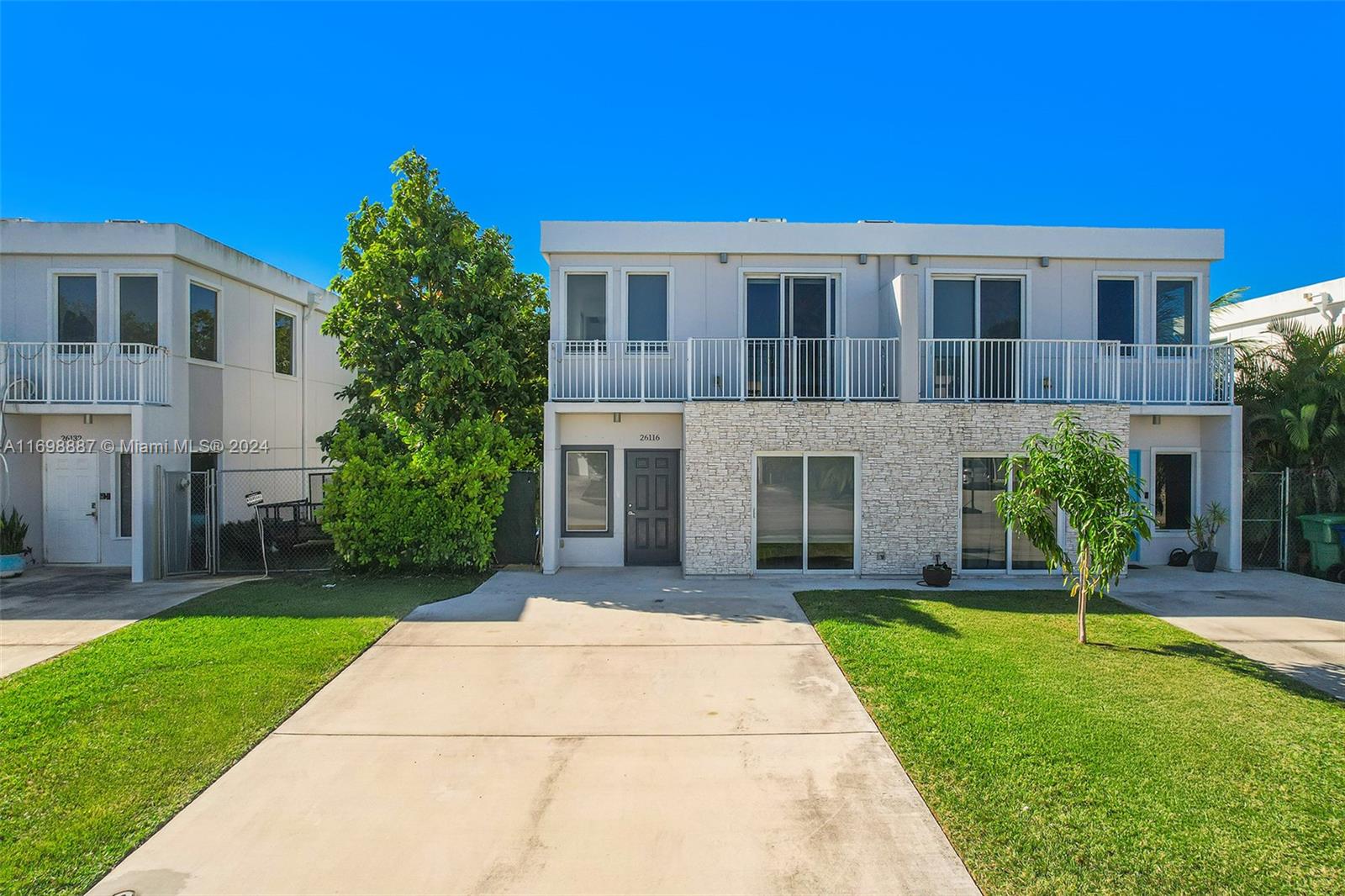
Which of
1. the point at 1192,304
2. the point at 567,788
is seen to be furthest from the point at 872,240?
the point at 567,788

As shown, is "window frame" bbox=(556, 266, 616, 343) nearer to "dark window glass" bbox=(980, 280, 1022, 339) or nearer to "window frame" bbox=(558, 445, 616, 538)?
"window frame" bbox=(558, 445, 616, 538)

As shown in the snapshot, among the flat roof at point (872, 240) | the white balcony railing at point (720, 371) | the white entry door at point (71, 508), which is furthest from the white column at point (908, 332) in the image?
the white entry door at point (71, 508)

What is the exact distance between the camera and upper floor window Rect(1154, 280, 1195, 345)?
12969 millimetres

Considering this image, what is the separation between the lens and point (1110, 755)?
5094 mm

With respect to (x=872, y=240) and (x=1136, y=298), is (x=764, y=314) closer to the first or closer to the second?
(x=872, y=240)

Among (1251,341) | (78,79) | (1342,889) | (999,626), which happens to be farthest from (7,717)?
(1251,341)

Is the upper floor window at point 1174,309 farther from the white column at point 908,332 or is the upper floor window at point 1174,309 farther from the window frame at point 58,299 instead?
the window frame at point 58,299

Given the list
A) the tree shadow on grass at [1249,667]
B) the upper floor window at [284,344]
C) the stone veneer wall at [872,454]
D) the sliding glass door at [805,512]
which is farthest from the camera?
the upper floor window at [284,344]

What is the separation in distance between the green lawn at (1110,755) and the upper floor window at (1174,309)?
22.7 feet

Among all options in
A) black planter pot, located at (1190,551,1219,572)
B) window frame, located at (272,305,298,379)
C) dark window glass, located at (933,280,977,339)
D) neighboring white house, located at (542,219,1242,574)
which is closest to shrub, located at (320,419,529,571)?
neighboring white house, located at (542,219,1242,574)

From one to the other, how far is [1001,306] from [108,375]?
1587 centimetres

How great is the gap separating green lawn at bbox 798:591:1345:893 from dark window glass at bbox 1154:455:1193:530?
5526mm

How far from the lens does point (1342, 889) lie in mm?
3664

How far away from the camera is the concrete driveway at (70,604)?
26.4ft
